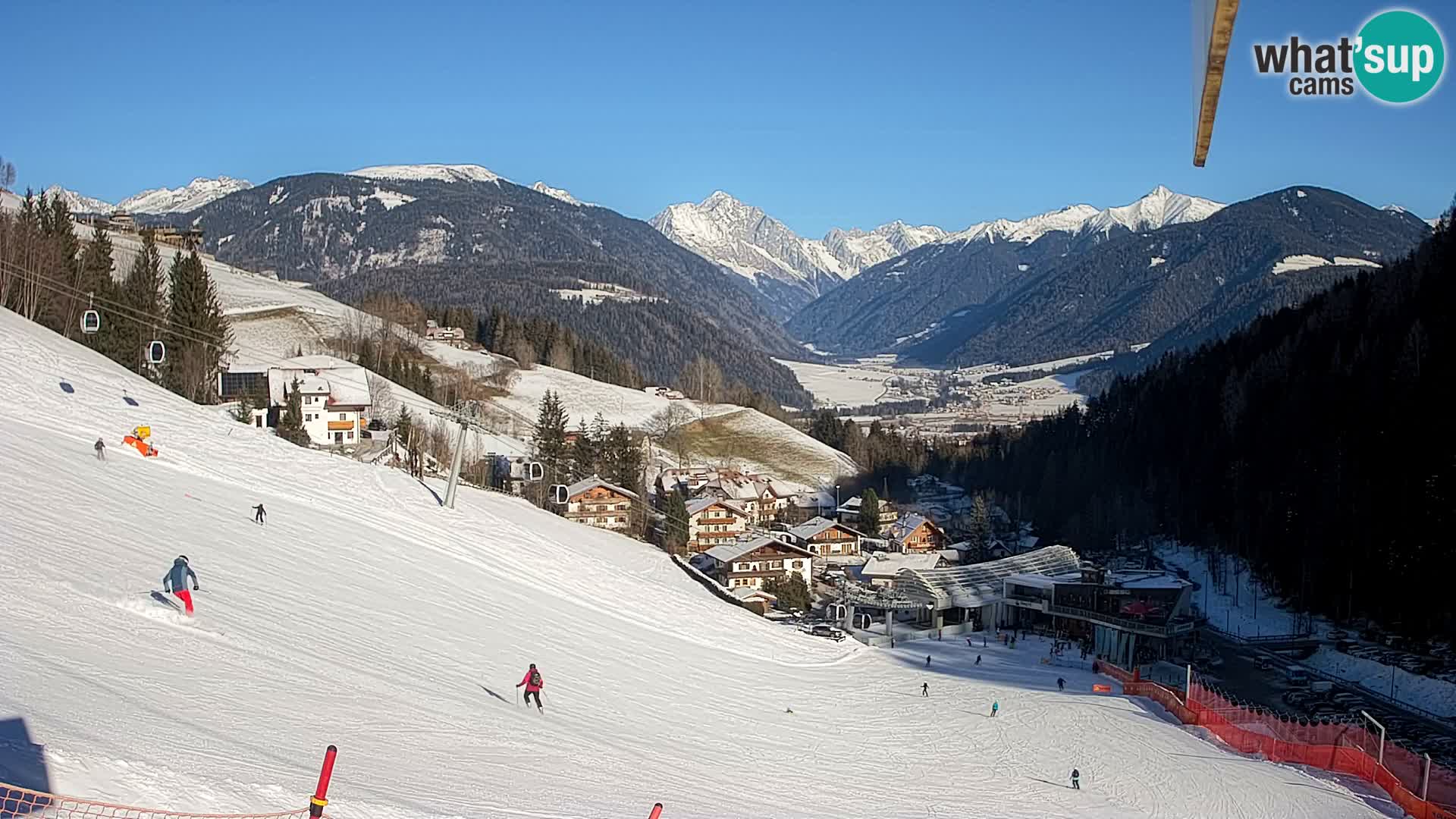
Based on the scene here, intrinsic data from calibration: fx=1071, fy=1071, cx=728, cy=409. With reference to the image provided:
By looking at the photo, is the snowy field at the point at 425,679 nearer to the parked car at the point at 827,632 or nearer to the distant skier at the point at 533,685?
the distant skier at the point at 533,685

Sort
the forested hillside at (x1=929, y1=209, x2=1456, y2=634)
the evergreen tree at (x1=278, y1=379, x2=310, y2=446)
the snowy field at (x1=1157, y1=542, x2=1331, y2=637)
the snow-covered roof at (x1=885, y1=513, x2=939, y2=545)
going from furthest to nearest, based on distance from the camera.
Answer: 1. the snow-covered roof at (x1=885, y1=513, x2=939, y2=545)
2. the evergreen tree at (x1=278, y1=379, x2=310, y2=446)
3. the snowy field at (x1=1157, y1=542, x2=1331, y2=637)
4. the forested hillside at (x1=929, y1=209, x2=1456, y2=634)

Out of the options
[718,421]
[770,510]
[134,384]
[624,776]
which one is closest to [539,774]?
[624,776]

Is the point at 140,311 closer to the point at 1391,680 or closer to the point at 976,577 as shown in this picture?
the point at 976,577

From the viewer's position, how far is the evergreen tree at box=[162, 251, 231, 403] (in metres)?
57.3

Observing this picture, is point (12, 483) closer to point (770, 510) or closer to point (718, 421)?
point (770, 510)

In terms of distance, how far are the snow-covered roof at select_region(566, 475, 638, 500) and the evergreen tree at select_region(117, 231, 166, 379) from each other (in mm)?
24748

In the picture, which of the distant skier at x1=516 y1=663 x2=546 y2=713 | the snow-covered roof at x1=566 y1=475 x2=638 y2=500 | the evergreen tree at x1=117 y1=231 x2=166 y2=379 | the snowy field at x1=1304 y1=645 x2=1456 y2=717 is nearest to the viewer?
the distant skier at x1=516 y1=663 x2=546 y2=713

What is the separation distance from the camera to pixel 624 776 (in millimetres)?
15742

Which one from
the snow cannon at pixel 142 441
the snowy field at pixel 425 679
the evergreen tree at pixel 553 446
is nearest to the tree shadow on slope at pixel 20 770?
the snowy field at pixel 425 679

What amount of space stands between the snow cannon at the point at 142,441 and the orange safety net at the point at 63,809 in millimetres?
27149

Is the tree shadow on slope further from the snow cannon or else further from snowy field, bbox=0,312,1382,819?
the snow cannon

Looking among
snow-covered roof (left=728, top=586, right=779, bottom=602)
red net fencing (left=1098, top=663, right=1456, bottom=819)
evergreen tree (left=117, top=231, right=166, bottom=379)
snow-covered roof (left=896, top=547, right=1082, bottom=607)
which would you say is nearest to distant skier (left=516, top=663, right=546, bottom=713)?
red net fencing (left=1098, top=663, right=1456, bottom=819)

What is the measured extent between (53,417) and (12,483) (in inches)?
422

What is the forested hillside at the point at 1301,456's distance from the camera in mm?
51281
